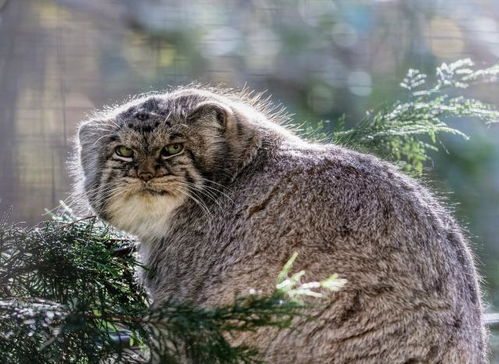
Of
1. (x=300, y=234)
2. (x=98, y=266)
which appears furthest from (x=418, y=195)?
(x=98, y=266)

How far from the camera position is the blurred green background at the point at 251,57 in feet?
25.9

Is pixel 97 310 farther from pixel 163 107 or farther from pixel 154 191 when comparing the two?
pixel 163 107

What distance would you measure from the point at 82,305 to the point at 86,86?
5.89 m

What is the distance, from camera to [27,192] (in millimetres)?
7074

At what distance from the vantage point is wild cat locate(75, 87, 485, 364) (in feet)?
11.6

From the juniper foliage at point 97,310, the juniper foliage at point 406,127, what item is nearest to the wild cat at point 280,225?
the juniper foliage at point 97,310

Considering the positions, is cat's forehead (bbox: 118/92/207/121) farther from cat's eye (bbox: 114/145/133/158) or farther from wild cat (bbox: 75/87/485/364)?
cat's eye (bbox: 114/145/133/158)

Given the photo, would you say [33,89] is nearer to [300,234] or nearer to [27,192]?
[27,192]

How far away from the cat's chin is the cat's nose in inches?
2.6

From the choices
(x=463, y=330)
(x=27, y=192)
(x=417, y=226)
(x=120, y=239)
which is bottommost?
(x=27, y=192)

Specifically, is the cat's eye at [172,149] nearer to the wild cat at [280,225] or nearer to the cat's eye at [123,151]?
the wild cat at [280,225]

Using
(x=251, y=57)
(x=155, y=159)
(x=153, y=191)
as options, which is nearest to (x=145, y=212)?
(x=153, y=191)

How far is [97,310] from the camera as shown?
10.6 feet

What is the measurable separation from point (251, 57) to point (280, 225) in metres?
6.02
